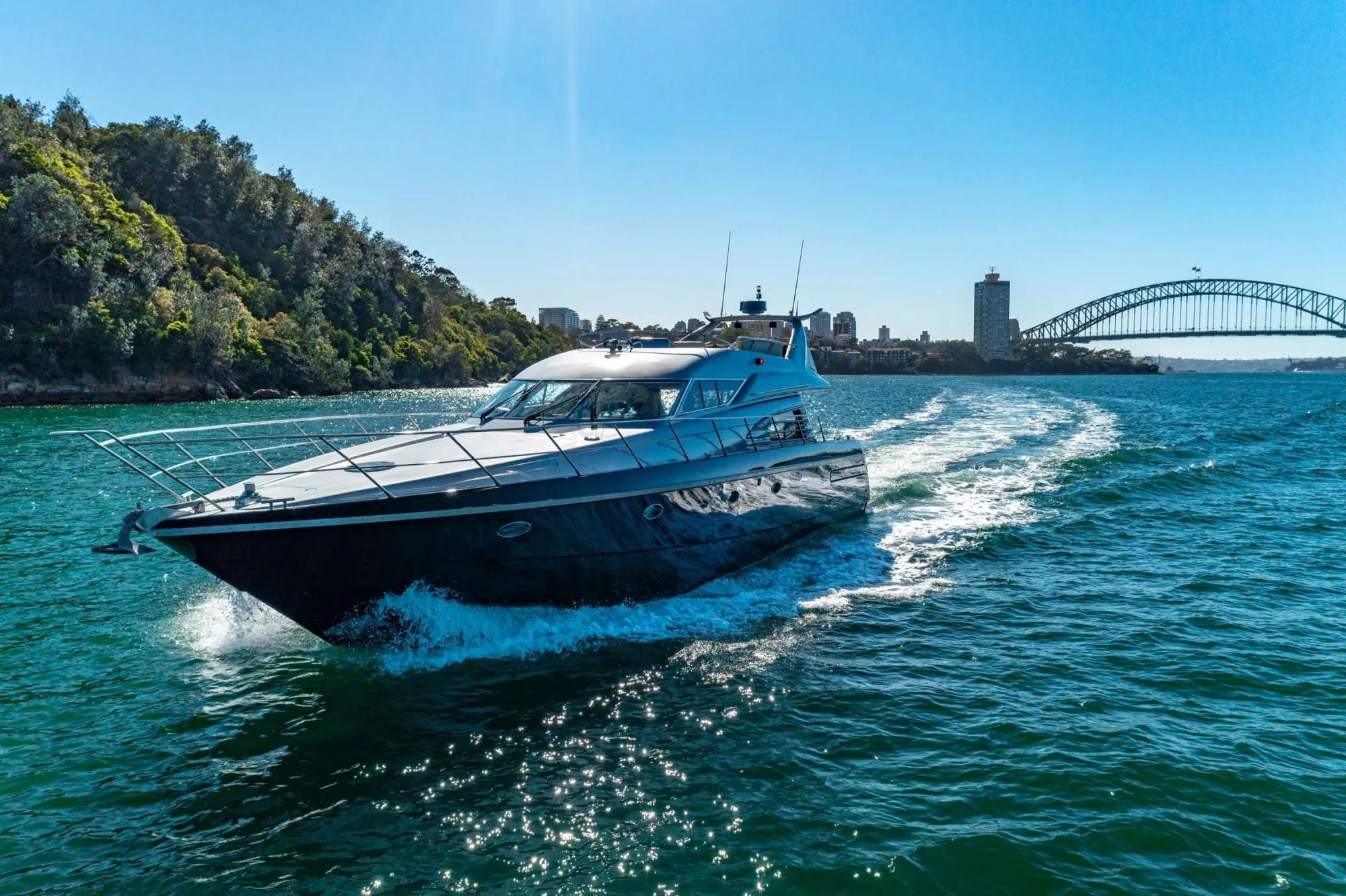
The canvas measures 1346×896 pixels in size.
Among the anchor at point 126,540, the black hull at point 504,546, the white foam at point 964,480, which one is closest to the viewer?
the anchor at point 126,540

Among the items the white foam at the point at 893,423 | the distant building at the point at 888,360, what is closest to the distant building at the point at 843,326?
the distant building at the point at 888,360

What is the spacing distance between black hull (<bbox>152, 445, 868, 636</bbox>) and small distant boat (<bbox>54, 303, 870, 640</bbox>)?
2 centimetres

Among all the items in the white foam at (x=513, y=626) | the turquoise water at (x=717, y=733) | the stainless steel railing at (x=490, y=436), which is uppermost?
the stainless steel railing at (x=490, y=436)

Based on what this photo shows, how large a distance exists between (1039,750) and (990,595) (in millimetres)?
4851

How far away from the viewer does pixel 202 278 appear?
7775 centimetres

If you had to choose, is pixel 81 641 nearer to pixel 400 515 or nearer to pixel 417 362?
pixel 400 515

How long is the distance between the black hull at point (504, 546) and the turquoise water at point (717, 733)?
15.1 inches

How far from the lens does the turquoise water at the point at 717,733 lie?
538 centimetres

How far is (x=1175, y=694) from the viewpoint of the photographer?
26.3 ft

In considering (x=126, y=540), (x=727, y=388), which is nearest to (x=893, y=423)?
(x=727, y=388)

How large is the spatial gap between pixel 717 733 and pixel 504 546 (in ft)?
10.1

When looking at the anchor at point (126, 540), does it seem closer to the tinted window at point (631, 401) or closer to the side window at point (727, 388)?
the tinted window at point (631, 401)

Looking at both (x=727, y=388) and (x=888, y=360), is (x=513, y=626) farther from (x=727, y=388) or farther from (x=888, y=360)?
(x=888, y=360)

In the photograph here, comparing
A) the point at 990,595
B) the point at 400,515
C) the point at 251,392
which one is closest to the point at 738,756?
the point at 400,515
